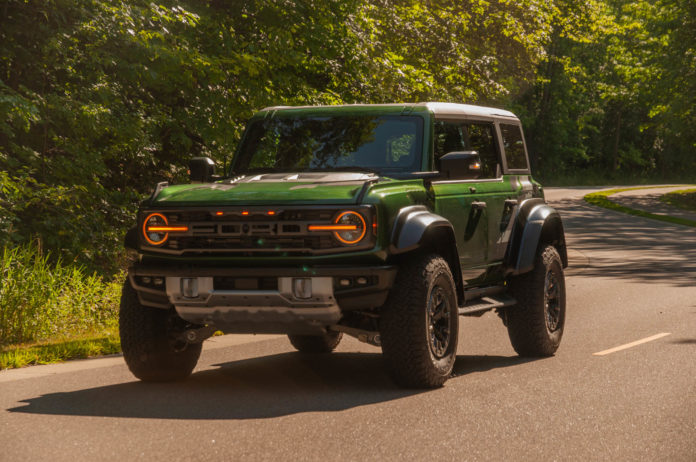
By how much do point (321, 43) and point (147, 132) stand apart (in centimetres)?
333

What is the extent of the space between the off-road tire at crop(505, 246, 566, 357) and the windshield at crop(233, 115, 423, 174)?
1758 mm

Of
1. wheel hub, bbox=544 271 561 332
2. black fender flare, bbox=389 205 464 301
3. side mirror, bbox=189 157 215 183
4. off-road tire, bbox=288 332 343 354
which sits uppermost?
side mirror, bbox=189 157 215 183

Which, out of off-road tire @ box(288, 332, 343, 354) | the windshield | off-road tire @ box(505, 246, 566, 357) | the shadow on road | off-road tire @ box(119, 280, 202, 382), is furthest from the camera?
the shadow on road

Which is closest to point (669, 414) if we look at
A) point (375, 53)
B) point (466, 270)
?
point (466, 270)

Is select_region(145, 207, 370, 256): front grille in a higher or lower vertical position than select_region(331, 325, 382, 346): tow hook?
higher

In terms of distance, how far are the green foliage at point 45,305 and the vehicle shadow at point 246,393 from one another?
7.29 feet

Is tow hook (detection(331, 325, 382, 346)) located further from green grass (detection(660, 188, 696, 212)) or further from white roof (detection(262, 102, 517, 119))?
green grass (detection(660, 188, 696, 212))

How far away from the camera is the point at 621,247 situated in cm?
2672

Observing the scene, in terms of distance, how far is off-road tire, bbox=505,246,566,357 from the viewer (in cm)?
946

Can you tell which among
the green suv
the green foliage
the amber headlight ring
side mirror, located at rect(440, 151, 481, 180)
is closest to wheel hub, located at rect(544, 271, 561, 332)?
the green suv

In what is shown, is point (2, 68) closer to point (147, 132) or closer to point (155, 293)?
point (147, 132)

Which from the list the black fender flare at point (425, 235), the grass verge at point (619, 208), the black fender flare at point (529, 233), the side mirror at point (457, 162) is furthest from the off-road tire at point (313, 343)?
the grass verge at point (619, 208)

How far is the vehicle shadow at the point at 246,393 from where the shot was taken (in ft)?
22.6

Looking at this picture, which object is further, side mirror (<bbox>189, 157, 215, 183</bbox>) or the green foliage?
the green foliage
